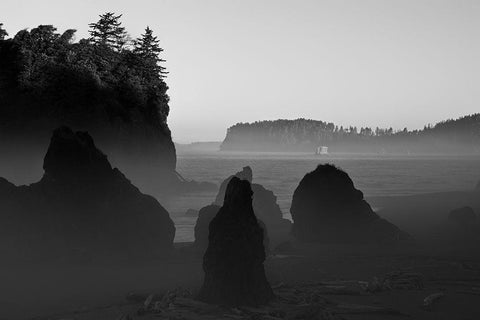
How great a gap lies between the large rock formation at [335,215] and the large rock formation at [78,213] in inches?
495

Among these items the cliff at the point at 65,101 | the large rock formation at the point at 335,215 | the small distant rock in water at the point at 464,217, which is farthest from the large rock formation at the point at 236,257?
the cliff at the point at 65,101

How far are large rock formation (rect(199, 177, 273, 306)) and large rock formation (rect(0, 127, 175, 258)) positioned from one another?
1208 cm

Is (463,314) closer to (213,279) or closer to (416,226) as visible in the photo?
(213,279)

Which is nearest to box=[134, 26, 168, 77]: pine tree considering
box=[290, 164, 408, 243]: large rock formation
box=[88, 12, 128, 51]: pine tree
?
box=[88, 12, 128, 51]: pine tree

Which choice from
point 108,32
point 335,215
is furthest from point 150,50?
point 335,215

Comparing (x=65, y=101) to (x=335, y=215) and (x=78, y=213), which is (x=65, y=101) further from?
(x=335, y=215)

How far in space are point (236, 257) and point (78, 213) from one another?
1540 centimetres

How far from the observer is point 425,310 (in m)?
24.2

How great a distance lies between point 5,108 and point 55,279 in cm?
5614

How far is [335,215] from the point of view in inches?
1714

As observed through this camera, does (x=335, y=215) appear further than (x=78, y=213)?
Yes

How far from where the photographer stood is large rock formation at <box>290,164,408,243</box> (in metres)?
43.0

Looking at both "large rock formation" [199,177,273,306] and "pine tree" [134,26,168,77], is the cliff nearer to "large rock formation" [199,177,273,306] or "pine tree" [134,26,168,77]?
"pine tree" [134,26,168,77]

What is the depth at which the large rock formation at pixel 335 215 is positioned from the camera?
43.0 metres
